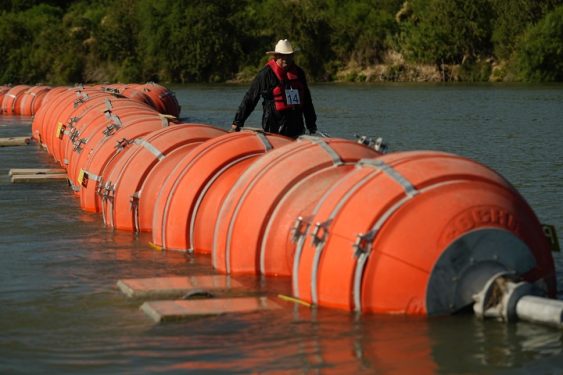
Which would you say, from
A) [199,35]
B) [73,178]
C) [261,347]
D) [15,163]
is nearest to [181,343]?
[261,347]

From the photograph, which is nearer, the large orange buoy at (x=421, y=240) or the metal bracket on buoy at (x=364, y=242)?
the large orange buoy at (x=421, y=240)

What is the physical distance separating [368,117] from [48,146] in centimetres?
1744

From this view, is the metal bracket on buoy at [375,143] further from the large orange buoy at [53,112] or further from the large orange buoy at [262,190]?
the large orange buoy at [53,112]

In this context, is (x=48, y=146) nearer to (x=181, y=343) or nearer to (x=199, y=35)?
(x=181, y=343)

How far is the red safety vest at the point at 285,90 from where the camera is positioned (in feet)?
50.3

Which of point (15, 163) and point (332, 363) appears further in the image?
point (15, 163)

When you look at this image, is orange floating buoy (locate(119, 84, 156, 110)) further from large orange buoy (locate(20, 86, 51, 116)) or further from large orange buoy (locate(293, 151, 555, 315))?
large orange buoy (locate(293, 151, 555, 315))

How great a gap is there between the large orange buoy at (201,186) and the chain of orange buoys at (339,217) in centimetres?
1

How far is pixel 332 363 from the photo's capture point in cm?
891

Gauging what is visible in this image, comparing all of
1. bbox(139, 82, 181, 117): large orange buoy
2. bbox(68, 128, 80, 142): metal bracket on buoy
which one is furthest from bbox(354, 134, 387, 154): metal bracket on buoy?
bbox(139, 82, 181, 117): large orange buoy

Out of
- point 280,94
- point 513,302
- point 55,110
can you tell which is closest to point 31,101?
point 55,110

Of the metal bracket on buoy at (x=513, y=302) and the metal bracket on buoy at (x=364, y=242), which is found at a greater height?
the metal bracket on buoy at (x=364, y=242)

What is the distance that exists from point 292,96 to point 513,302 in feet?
20.7

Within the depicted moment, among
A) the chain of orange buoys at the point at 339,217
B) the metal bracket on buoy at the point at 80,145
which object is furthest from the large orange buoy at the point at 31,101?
the chain of orange buoys at the point at 339,217
